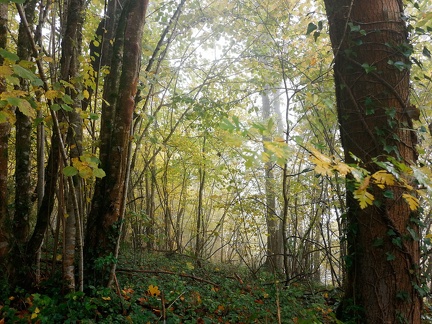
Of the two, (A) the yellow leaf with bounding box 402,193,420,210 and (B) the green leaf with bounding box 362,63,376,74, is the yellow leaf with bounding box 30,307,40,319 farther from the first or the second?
(B) the green leaf with bounding box 362,63,376,74

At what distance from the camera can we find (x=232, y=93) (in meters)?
5.96

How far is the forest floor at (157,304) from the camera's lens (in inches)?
101

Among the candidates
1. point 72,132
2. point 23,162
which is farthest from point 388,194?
point 23,162

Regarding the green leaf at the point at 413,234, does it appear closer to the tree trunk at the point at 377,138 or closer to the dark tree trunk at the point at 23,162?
the tree trunk at the point at 377,138

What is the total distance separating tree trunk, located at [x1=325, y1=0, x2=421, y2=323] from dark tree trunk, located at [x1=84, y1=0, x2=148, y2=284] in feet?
6.52

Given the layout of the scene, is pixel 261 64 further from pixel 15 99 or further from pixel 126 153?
pixel 15 99

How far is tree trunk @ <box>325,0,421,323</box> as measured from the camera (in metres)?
2.22

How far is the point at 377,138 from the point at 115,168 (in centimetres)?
241

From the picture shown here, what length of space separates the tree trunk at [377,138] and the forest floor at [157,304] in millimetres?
413

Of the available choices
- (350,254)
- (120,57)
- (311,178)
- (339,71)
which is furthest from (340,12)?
(311,178)

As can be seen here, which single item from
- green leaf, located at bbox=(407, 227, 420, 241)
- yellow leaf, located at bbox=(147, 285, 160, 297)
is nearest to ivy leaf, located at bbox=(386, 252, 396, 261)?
green leaf, located at bbox=(407, 227, 420, 241)

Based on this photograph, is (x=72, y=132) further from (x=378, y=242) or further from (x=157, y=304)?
(x=378, y=242)

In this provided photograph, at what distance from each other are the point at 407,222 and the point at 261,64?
3.75 m

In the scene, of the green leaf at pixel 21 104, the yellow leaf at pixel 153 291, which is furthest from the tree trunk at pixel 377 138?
the green leaf at pixel 21 104
